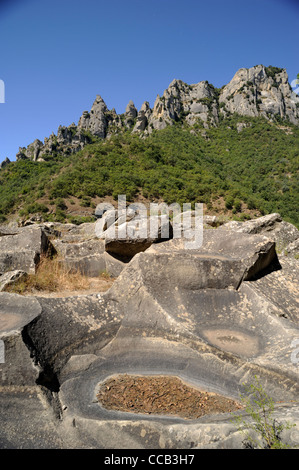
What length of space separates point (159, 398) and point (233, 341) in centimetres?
94

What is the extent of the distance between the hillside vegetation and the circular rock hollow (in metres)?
18.5

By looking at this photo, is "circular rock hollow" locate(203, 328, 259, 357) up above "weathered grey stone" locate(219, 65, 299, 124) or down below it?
below

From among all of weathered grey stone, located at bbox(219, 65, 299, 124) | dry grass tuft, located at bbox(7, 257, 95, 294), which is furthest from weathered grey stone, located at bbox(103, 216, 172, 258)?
weathered grey stone, located at bbox(219, 65, 299, 124)

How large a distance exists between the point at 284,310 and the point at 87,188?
25064 millimetres

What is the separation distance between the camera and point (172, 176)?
32250 mm

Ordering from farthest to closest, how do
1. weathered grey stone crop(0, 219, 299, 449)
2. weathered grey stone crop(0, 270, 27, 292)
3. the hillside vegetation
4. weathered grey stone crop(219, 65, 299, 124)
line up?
weathered grey stone crop(219, 65, 299, 124), the hillside vegetation, weathered grey stone crop(0, 270, 27, 292), weathered grey stone crop(0, 219, 299, 449)

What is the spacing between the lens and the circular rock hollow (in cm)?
260

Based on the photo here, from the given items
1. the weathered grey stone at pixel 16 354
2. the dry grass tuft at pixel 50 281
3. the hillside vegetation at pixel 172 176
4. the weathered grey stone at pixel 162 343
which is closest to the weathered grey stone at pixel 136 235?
the dry grass tuft at pixel 50 281

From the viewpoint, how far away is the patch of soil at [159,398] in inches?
81.7

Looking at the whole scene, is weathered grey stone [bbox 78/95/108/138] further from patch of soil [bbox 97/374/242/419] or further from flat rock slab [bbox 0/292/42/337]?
patch of soil [bbox 97/374/242/419]

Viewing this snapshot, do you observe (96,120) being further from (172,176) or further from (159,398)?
(159,398)

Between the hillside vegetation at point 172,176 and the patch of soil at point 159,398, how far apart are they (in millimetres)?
18740
